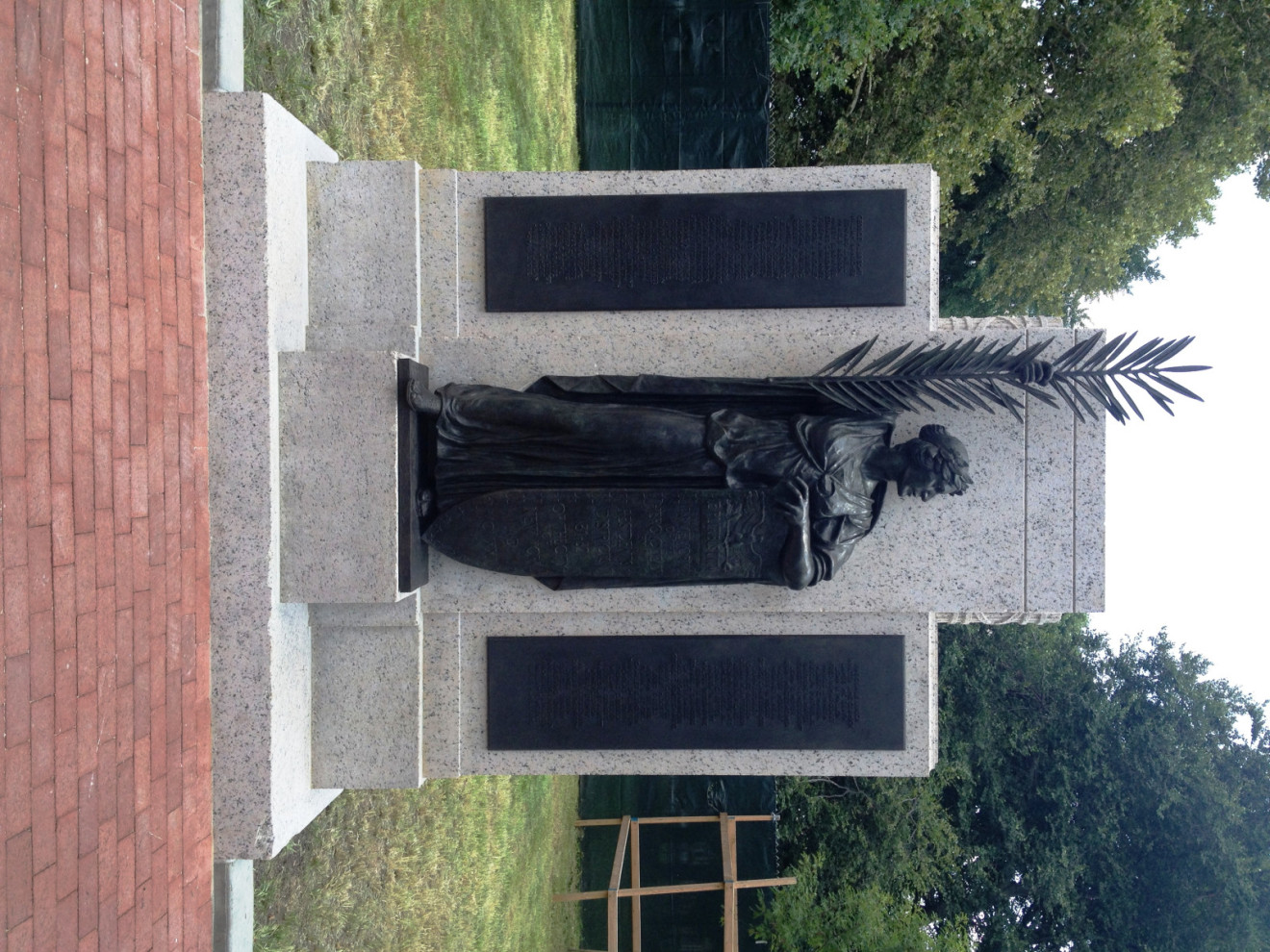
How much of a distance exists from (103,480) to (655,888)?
10454mm

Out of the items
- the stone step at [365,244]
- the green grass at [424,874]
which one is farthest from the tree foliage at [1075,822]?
the stone step at [365,244]

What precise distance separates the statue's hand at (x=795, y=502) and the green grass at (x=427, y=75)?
4.23 metres

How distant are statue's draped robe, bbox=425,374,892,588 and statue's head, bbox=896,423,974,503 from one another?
242mm

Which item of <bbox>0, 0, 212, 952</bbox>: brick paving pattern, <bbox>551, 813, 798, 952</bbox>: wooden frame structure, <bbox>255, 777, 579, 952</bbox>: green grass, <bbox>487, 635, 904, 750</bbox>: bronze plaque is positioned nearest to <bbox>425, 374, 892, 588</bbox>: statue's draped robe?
<bbox>487, 635, 904, 750</bbox>: bronze plaque

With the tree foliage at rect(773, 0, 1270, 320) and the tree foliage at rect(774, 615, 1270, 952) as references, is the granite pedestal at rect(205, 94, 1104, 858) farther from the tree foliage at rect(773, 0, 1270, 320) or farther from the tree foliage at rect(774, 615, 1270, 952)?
the tree foliage at rect(774, 615, 1270, 952)

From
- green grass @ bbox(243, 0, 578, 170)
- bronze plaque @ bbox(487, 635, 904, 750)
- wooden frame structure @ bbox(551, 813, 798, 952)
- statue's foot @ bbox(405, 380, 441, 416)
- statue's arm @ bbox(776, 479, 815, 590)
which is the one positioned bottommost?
wooden frame structure @ bbox(551, 813, 798, 952)

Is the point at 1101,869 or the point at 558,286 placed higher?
the point at 558,286

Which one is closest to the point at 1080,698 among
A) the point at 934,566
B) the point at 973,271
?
the point at 973,271

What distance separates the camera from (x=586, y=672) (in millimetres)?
6223

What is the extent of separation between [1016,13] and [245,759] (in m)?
15.7

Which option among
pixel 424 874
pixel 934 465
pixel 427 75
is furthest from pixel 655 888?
pixel 427 75

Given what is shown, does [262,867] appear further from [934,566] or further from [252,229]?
[934,566]

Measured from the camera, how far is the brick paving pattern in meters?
3.69

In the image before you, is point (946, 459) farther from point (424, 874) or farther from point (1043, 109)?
point (1043, 109)
